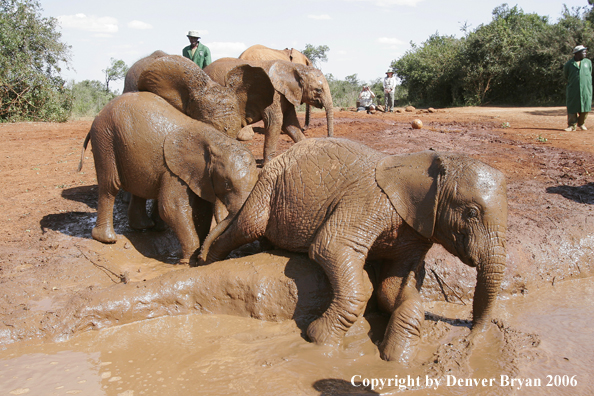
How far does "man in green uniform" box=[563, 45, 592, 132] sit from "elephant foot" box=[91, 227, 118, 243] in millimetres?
11643

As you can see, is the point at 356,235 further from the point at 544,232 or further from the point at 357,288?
the point at 544,232

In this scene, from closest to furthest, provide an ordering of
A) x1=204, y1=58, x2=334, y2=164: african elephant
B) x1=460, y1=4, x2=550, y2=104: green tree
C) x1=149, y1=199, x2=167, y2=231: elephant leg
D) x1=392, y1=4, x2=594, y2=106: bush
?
x1=149, y1=199, x2=167, y2=231: elephant leg, x1=204, y1=58, x2=334, y2=164: african elephant, x1=392, y1=4, x2=594, y2=106: bush, x1=460, y1=4, x2=550, y2=104: green tree

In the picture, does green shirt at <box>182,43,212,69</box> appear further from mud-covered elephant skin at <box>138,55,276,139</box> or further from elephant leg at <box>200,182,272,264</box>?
elephant leg at <box>200,182,272,264</box>

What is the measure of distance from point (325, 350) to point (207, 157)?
234cm

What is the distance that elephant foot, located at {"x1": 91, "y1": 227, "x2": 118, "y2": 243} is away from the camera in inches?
225

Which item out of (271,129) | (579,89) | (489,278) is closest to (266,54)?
(271,129)

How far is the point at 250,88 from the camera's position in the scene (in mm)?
6352

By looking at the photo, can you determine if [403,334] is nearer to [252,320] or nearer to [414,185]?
[414,185]

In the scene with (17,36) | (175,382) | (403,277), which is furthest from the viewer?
(17,36)

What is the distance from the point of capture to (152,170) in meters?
5.34

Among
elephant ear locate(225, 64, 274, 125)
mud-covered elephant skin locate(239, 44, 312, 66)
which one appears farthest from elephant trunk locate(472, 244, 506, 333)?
mud-covered elephant skin locate(239, 44, 312, 66)

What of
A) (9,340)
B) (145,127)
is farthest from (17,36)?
(9,340)

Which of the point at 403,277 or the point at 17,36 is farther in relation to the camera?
the point at 17,36

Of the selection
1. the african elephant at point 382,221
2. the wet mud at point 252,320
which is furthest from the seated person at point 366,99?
the african elephant at point 382,221
